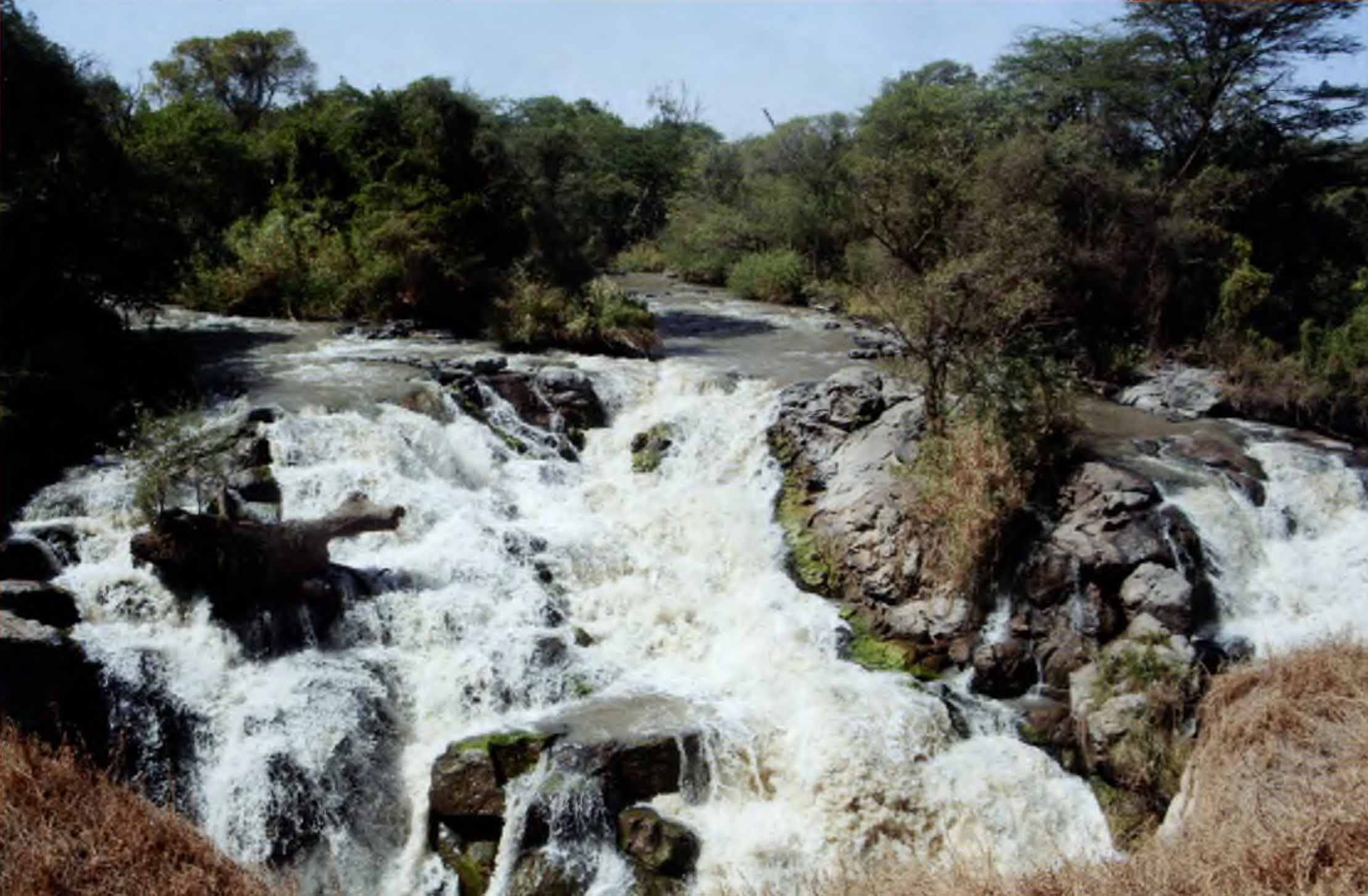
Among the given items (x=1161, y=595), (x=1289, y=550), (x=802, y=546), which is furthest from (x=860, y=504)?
(x=1289, y=550)

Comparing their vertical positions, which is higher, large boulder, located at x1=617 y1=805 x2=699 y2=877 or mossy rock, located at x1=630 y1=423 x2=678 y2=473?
mossy rock, located at x1=630 y1=423 x2=678 y2=473

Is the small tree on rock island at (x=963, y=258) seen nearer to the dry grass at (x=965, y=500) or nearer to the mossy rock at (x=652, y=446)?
the dry grass at (x=965, y=500)

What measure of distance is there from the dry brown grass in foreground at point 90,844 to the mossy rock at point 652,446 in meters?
8.01

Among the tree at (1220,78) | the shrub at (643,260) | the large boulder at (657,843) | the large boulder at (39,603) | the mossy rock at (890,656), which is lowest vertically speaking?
the large boulder at (657,843)

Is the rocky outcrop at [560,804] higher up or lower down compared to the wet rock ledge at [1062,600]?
lower down

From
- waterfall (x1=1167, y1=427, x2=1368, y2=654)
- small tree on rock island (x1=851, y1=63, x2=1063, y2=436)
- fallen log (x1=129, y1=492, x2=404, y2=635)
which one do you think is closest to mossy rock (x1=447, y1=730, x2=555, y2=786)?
fallen log (x1=129, y1=492, x2=404, y2=635)

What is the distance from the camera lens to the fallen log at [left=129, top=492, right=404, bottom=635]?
8.80 metres

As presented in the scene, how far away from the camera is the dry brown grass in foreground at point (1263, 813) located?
4.11m

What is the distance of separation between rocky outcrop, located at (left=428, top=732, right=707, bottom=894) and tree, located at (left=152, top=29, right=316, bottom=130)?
33.7m

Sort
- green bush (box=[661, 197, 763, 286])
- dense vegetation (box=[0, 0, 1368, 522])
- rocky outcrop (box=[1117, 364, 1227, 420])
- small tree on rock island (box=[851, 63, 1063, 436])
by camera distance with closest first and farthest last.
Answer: small tree on rock island (box=[851, 63, 1063, 436]), dense vegetation (box=[0, 0, 1368, 522]), rocky outcrop (box=[1117, 364, 1227, 420]), green bush (box=[661, 197, 763, 286])

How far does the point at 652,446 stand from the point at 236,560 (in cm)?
579

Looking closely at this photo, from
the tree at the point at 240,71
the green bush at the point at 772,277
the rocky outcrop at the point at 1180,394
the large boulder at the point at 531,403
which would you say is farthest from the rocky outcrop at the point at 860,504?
the tree at the point at 240,71

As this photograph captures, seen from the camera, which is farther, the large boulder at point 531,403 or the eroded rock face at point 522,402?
the large boulder at point 531,403

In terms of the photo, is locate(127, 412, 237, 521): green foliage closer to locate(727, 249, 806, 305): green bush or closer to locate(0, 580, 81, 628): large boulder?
locate(0, 580, 81, 628): large boulder
